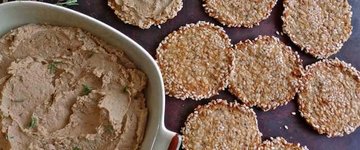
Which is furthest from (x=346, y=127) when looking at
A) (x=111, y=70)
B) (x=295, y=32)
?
(x=111, y=70)

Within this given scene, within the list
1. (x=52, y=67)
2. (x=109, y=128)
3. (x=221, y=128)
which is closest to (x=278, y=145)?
(x=221, y=128)

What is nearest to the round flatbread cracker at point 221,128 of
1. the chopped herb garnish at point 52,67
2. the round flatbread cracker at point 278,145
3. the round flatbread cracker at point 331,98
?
the round flatbread cracker at point 278,145

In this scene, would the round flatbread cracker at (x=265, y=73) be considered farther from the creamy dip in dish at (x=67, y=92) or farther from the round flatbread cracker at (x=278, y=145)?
the creamy dip in dish at (x=67, y=92)

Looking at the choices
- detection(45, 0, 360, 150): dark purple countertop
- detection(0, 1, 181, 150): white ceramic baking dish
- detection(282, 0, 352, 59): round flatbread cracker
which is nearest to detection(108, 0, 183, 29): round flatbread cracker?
detection(45, 0, 360, 150): dark purple countertop

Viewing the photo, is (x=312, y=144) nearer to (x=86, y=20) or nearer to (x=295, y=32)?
(x=295, y=32)

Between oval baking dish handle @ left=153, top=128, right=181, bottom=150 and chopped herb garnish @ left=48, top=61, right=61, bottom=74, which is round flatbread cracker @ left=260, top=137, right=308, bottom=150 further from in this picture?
chopped herb garnish @ left=48, top=61, right=61, bottom=74
